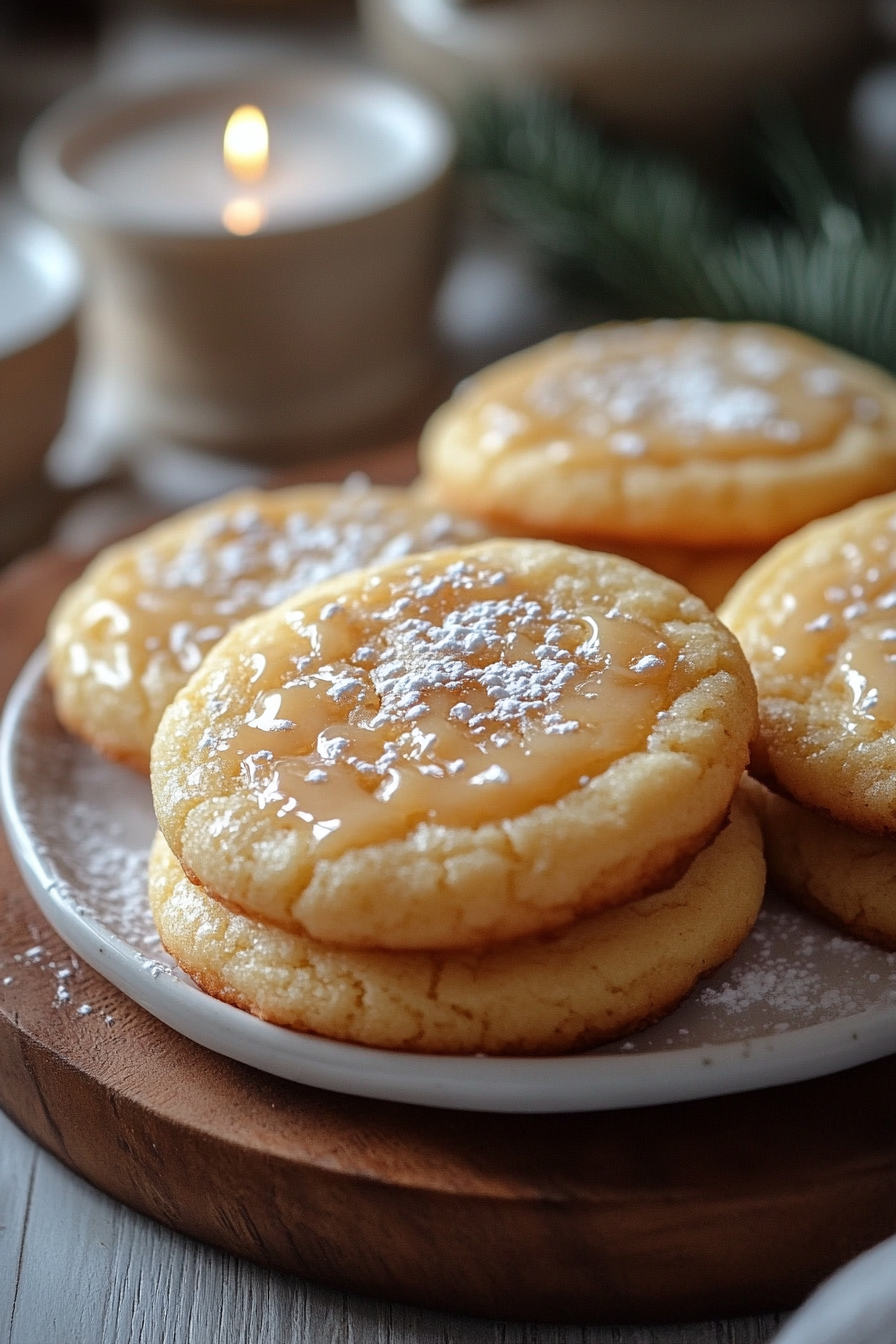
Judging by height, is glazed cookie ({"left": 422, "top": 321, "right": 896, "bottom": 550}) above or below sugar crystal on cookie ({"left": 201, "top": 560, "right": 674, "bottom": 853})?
below

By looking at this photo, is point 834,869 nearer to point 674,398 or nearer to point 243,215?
point 674,398

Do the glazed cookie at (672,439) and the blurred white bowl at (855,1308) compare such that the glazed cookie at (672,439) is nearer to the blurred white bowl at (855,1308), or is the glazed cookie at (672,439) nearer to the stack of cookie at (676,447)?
the stack of cookie at (676,447)

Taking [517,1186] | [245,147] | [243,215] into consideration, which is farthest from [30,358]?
[517,1186]

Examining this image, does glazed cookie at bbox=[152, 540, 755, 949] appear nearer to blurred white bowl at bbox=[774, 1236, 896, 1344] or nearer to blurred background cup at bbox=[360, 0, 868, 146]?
blurred white bowl at bbox=[774, 1236, 896, 1344]

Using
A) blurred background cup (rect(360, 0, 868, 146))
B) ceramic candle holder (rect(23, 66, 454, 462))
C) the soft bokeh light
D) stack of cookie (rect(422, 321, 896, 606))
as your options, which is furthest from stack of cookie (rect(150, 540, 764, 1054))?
blurred background cup (rect(360, 0, 868, 146))

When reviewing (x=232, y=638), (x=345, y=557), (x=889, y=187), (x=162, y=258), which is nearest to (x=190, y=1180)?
(x=232, y=638)

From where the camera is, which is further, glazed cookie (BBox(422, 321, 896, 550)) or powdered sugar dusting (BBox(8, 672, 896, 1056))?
glazed cookie (BBox(422, 321, 896, 550))

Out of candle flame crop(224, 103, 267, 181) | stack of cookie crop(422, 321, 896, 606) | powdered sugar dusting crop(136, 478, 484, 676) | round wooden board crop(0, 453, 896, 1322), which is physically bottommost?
round wooden board crop(0, 453, 896, 1322)
